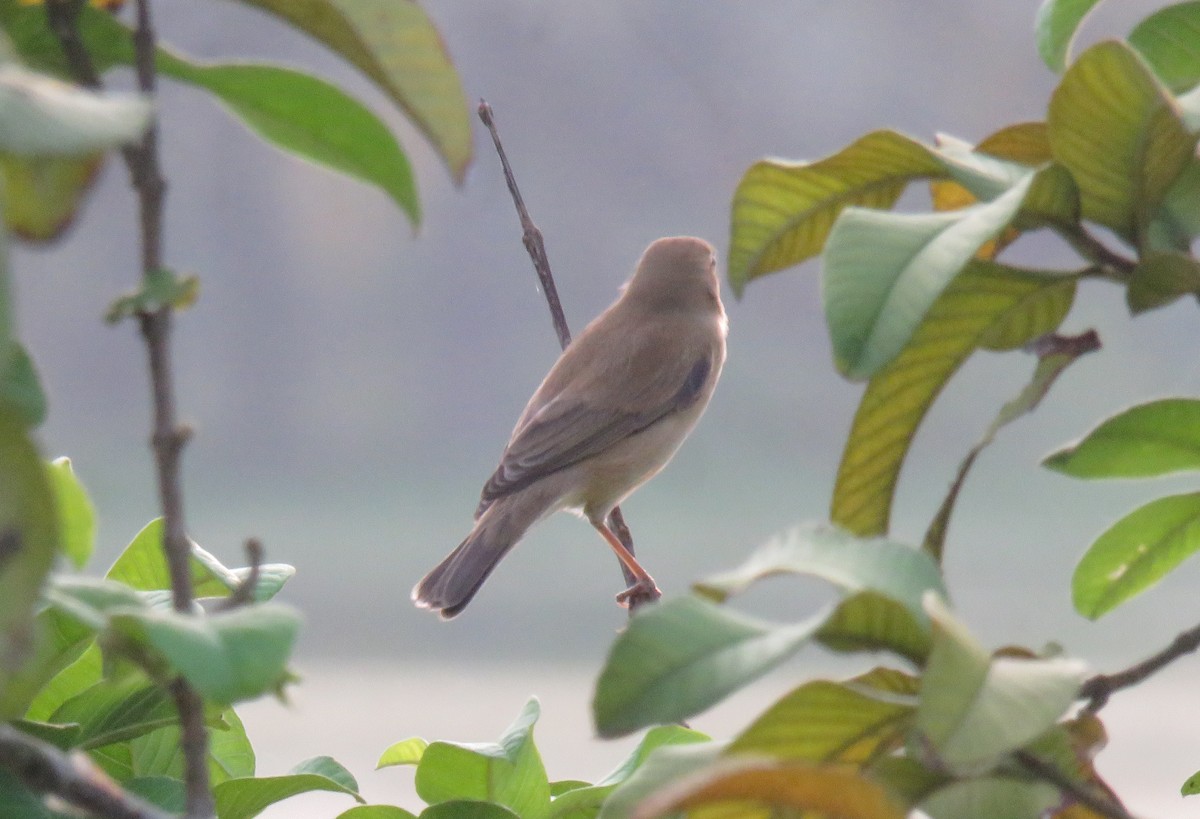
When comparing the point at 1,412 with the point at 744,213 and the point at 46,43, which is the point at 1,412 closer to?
the point at 46,43

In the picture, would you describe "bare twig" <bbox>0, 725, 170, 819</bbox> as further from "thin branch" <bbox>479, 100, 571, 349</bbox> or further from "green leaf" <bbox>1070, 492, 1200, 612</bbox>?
"thin branch" <bbox>479, 100, 571, 349</bbox>

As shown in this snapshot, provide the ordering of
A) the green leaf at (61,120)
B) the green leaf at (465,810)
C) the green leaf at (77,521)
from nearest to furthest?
the green leaf at (61,120), the green leaf at (77,521), the green leaf at (465,810)

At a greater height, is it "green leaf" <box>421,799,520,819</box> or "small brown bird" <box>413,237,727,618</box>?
"small brown bird" <box>413,237,727,618</box>

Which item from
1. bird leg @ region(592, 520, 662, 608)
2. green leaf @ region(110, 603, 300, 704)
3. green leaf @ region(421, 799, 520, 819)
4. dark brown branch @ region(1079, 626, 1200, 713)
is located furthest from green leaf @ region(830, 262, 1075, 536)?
bird leg @ region(592, 520, 662, 608)

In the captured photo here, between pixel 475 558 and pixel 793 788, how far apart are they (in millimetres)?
2196

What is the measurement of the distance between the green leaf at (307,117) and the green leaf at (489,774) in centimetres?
37

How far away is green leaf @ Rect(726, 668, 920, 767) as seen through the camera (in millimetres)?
536

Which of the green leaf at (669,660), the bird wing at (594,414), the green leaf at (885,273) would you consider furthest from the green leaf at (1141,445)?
the bird wing at (594,414)

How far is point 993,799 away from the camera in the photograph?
565 millimetres

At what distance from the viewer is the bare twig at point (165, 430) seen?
0.45 meters

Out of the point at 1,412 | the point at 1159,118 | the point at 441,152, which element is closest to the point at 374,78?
the point at 441,152

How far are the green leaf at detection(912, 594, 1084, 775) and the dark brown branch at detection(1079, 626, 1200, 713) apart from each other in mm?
139

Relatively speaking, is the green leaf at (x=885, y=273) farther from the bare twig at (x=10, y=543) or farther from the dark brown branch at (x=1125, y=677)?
the bare twig at (x=10, y=543)

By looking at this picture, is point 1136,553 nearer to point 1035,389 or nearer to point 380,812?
point 1035,389
